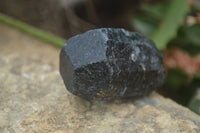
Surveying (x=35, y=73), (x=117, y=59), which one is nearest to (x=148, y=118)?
(x=117, y=59)

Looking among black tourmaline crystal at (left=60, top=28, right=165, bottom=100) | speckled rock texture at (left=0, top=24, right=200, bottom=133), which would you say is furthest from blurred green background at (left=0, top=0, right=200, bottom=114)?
black tourmaline crystal at (left=60, top=28, right=165, bottom=100)

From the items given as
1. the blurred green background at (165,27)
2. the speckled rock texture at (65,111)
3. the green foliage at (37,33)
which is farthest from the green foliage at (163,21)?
the green foliage at (37,33)

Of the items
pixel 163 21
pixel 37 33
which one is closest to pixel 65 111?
pixel 37 33

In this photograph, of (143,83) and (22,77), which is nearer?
(143,83)

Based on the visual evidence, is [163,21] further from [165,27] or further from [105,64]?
[105,64]

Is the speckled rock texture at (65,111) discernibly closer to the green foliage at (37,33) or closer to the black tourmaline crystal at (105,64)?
the black tourmaline crystal at (105,64)

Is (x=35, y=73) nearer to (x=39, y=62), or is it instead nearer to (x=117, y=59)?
(x=39, y=62)
